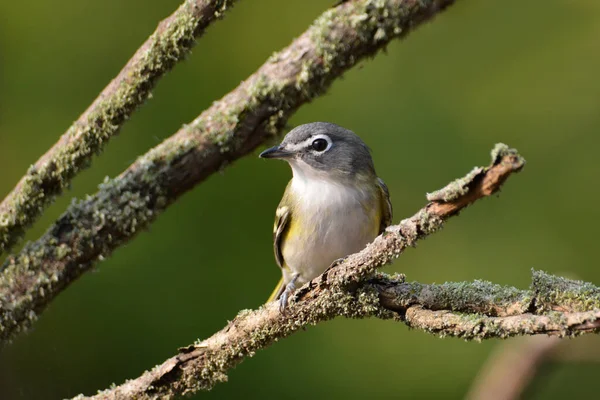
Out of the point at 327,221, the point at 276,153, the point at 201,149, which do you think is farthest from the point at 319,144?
the point at 201,149

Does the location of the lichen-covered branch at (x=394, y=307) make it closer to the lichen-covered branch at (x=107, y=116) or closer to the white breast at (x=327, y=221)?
the lichen-covered branch at (x=107, y=116)

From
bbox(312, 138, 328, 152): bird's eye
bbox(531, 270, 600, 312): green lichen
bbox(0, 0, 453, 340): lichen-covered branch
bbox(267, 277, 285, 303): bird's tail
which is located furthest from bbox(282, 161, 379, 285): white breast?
bbox(531, 270, 600, 312): green lichen

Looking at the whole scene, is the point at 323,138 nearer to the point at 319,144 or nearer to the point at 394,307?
the point at 319,144

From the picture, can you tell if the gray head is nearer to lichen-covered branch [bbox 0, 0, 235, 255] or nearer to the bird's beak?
the bird's beak

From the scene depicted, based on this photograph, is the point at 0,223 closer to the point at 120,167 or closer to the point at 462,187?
the point at 120,167

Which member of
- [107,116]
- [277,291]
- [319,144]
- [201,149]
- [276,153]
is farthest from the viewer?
[277,291]

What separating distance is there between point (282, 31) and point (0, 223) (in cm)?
207

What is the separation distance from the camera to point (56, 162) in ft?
8.02

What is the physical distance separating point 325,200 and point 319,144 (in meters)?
0.25

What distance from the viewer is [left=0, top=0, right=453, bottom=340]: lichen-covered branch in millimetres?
2361

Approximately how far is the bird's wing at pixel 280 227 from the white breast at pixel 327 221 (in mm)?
66

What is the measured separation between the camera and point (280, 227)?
3.19 meters

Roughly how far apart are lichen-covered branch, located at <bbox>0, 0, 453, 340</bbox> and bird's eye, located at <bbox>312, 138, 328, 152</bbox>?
52 cm

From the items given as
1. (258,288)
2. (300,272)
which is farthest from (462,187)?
(258,288)
